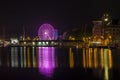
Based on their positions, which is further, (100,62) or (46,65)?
(100,62)

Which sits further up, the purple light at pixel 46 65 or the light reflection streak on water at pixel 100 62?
the light reflection streak on water at pixel 100 62

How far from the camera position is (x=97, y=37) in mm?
151000

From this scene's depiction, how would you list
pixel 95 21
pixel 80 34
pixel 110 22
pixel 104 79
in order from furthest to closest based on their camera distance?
pixel 80 34, pixel 95 21, pixel 110 22, pixel 104 79

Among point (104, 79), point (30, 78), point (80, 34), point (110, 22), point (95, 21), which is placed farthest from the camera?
point (80, 34)

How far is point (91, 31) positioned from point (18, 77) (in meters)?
131

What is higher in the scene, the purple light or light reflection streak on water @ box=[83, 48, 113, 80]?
light reflection streak on water @ box=[83, 48, 113, 80]

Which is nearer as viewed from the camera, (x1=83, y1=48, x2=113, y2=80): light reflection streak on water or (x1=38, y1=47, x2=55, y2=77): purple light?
(x1=38, y1=47, x2=55, y2=77): purple light

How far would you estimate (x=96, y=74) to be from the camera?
121ft

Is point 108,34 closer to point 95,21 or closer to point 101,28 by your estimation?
point 101,28

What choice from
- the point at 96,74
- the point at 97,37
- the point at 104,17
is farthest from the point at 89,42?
the point at 96,74

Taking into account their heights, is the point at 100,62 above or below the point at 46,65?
above

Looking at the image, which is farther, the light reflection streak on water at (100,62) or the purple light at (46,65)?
the light reflection streak on water at (100,62)

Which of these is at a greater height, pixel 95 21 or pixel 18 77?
pixel 95 21

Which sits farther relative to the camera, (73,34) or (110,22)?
(73,34)
